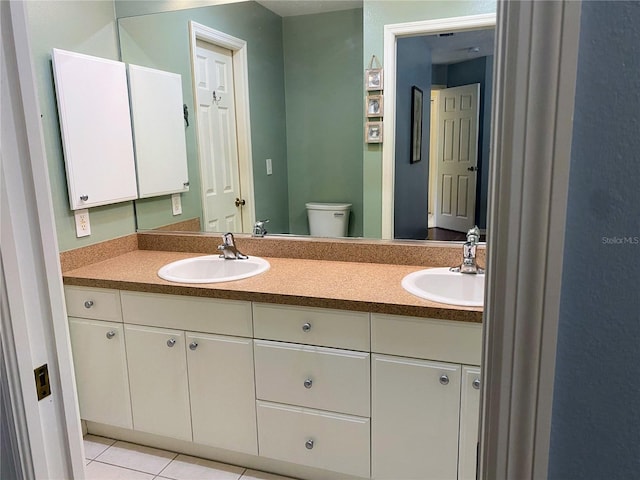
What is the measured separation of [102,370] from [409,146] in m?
1.73

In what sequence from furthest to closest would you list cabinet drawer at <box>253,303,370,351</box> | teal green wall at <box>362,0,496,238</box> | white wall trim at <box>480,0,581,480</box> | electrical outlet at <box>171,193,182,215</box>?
electrical outlet at <box>171,193,182,215</box> → teal green wall at <box>362,0,496,238</box> → cabinet drawer at <box>253,303,370,351</box> → white wall trim at <box>480,0,581,480</box>

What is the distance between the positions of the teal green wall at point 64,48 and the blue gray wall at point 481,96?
169cm

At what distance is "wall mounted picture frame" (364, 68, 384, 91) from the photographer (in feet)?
6.97

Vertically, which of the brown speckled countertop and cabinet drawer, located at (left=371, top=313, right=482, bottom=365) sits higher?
the brown speckled countertop

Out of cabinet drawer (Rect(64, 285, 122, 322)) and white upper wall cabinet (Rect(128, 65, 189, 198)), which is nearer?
cabinet drawer (Rect(64, 285, 122, 322))

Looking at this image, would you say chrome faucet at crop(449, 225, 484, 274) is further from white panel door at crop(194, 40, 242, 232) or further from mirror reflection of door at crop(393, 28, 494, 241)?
white panel door at crop(194, 40, 242, 232)

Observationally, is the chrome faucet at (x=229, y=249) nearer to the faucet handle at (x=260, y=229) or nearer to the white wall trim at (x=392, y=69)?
the faucet handle at (x=260, y=229)

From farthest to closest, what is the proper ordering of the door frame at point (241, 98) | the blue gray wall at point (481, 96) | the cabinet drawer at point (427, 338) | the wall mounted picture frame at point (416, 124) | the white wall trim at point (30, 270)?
the door frame at point (241, 98)
the wall mounted picture frame at point (416, 124)
the blue gray wall at point (481, 96)
the cabinet drawer at point (427, 338)
the white wall trim at point (30, 270)

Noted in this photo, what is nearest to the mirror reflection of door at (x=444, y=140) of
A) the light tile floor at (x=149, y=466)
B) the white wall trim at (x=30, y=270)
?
the light tile floor at (x=149, y=466)

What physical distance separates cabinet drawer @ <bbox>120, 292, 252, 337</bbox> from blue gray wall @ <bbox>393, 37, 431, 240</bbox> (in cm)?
81

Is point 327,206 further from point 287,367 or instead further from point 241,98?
point 287,367

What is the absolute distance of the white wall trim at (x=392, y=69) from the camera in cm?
195

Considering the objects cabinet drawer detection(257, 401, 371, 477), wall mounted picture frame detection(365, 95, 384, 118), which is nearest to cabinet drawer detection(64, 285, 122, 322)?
cabinet drawer detection(257, 401, 371, 477)

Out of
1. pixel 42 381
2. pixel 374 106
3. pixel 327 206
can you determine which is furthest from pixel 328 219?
pixel 42 381
